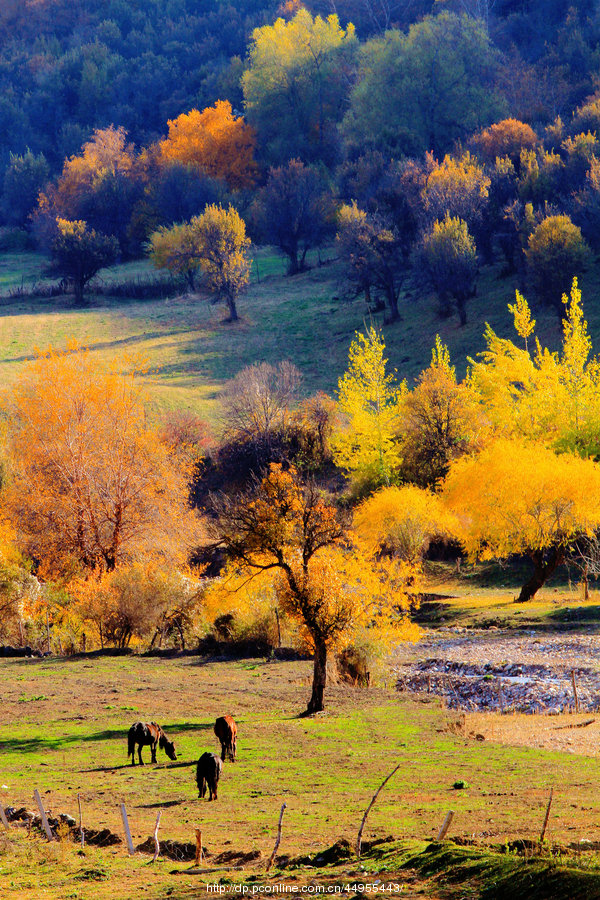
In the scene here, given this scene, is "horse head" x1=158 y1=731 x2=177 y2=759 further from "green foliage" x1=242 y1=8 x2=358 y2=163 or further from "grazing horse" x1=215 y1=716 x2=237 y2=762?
"green foliage" x1=242 y1=8 x2=358 y2=163

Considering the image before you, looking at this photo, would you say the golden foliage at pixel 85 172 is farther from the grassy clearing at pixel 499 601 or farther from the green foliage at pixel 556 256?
the grassy clearing at pixel 499 601

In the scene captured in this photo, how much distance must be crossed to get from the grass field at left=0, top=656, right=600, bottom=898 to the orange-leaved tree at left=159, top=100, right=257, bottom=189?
114 meters

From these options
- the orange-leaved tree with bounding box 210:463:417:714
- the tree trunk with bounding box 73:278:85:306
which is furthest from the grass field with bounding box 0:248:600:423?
the orange-leaved tree with bounding box 210:463:417:714

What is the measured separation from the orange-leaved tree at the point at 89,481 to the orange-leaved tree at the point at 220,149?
285 feet

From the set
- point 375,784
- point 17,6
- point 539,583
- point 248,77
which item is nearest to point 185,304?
point 248,77

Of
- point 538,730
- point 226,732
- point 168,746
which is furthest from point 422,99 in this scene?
point 226,732

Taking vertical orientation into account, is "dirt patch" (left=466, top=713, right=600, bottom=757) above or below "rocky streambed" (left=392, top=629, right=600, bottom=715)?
above

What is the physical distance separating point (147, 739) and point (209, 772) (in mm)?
3735

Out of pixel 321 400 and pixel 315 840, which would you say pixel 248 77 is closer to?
pixel 321 400

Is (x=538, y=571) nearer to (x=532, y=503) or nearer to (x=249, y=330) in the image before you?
(x=532, y=503)

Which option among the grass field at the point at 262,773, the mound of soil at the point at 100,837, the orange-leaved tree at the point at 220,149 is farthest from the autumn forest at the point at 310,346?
the mound of soil at the point at 100,837

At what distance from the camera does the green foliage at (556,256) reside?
8012 cm

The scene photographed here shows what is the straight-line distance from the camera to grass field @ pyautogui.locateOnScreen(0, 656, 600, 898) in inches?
563

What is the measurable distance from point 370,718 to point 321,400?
47.0 meters
